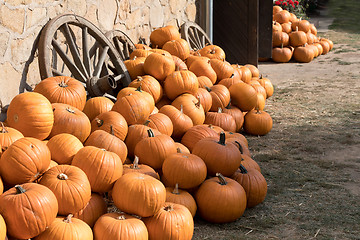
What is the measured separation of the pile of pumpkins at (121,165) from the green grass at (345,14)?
1192 cm

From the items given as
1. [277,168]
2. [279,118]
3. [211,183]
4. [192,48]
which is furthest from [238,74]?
[211,183]

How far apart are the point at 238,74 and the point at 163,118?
7.65ft

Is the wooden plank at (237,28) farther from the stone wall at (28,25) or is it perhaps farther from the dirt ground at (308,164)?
the stone wall at (28,25)

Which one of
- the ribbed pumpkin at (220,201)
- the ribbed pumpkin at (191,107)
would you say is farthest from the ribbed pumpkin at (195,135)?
the ribbed pumpkin at (220,201)

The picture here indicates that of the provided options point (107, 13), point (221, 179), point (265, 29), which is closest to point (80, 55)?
point (107, 13)

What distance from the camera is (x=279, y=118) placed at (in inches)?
249

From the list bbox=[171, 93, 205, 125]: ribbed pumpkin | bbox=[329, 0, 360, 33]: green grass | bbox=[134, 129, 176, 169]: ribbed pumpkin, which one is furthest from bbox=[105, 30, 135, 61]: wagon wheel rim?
bbox=[329, 0, 360, 33]: green grass

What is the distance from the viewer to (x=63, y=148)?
3266mm

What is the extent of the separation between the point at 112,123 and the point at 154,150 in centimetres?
43

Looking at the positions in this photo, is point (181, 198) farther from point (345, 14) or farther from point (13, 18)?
point (345, 14)

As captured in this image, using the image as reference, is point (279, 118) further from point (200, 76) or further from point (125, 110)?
point (125, 110)

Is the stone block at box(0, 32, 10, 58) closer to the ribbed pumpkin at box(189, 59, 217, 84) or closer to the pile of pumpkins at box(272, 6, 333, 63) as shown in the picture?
the ribbed pumpkin at box(189, 59, 217, 84)

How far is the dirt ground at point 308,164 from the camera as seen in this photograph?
11.1 feet

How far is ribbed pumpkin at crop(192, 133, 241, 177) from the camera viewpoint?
144 inches
